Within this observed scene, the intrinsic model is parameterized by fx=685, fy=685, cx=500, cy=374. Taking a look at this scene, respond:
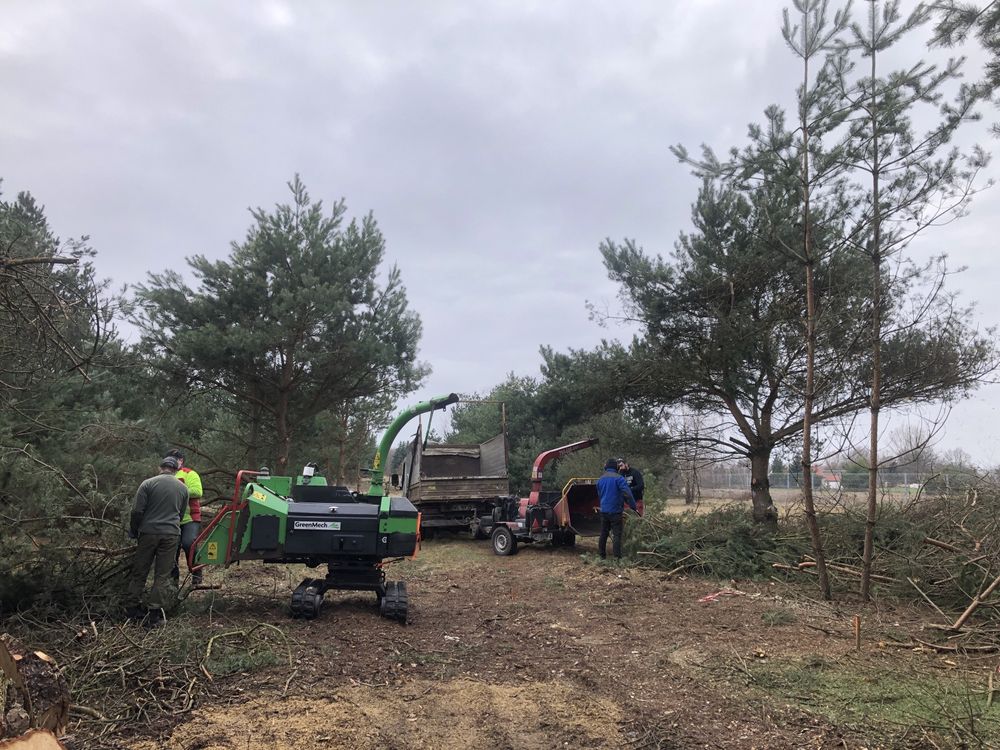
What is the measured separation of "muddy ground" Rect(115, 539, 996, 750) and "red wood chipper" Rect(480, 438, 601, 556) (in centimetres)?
376

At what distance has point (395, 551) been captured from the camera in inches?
258

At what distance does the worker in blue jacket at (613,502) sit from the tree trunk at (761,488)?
2.96 meters

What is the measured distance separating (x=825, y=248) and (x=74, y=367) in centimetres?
946

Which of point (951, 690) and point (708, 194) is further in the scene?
point (708, 194)

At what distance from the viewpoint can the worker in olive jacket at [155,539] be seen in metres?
5.96

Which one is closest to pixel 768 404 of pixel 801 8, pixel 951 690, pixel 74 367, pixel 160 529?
pixel 801 8

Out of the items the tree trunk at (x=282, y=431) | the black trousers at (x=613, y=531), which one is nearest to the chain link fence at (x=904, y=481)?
the black trousers at (x=613, y=531)

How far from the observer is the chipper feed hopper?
6.30 meters

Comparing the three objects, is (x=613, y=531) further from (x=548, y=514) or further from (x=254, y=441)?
(x=254, y=441)

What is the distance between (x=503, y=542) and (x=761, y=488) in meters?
4.76

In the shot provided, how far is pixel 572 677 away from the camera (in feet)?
16.4

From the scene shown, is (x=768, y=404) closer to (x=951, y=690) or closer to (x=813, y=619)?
(x=813, y=619)

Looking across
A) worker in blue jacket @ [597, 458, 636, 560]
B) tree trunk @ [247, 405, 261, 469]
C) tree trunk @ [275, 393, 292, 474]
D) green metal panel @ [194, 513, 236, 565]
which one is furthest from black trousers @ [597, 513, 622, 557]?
tree trunk @ [247, 405, 261, 469]

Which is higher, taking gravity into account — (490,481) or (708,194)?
(708,194)
